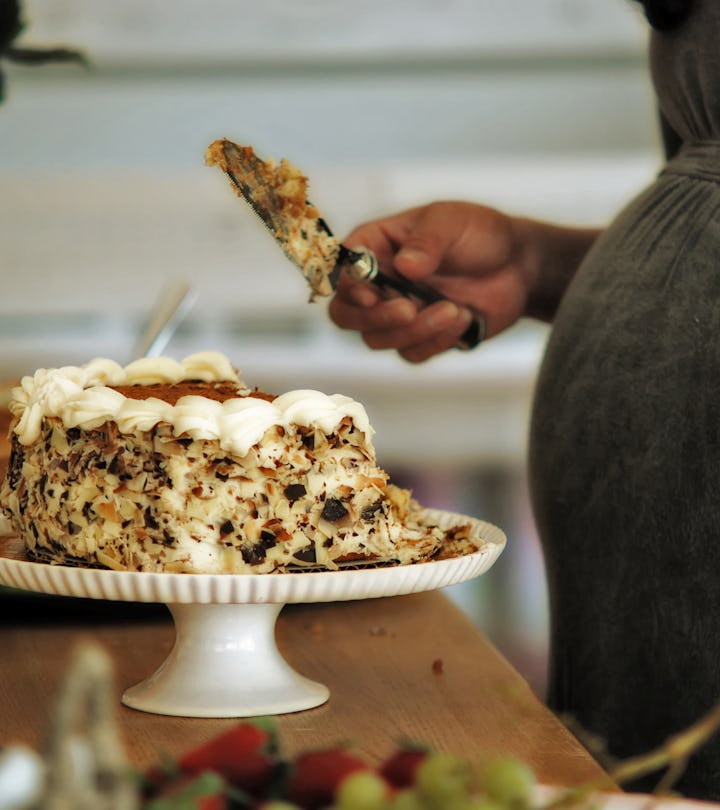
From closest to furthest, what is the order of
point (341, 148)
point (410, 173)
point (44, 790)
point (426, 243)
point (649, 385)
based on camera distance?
point (44, 790) < point (649, 385) < point (426, 243) < point (410, 173) < point (341, 148)

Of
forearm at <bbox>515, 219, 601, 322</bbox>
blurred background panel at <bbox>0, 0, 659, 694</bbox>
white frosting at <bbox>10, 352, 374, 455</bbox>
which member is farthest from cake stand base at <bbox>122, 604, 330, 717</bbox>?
blurred background panel at <bbox>0, 0, 659, 694</bbox>

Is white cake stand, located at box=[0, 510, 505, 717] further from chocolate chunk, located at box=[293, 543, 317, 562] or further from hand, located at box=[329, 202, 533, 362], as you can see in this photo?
hand, located at box=[329, 202, 533, 362]

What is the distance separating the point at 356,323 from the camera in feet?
4.02

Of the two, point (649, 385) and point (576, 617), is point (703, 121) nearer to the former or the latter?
point (649, 385)

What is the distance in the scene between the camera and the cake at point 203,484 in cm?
79

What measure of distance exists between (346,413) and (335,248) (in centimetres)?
26

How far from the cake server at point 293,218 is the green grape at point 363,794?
24.0 inches

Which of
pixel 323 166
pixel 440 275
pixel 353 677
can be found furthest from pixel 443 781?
pixel 323 166

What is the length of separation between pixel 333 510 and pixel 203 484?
Answer: 89 millimetres

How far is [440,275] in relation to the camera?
51.5 inches

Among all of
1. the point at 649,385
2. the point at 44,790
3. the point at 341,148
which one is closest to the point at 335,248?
the point at 649,385

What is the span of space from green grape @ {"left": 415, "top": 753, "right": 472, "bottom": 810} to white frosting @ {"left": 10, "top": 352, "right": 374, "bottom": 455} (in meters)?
0.45

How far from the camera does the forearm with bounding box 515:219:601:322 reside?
1315 mm

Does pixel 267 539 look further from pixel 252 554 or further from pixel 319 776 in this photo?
pixel 319 776
